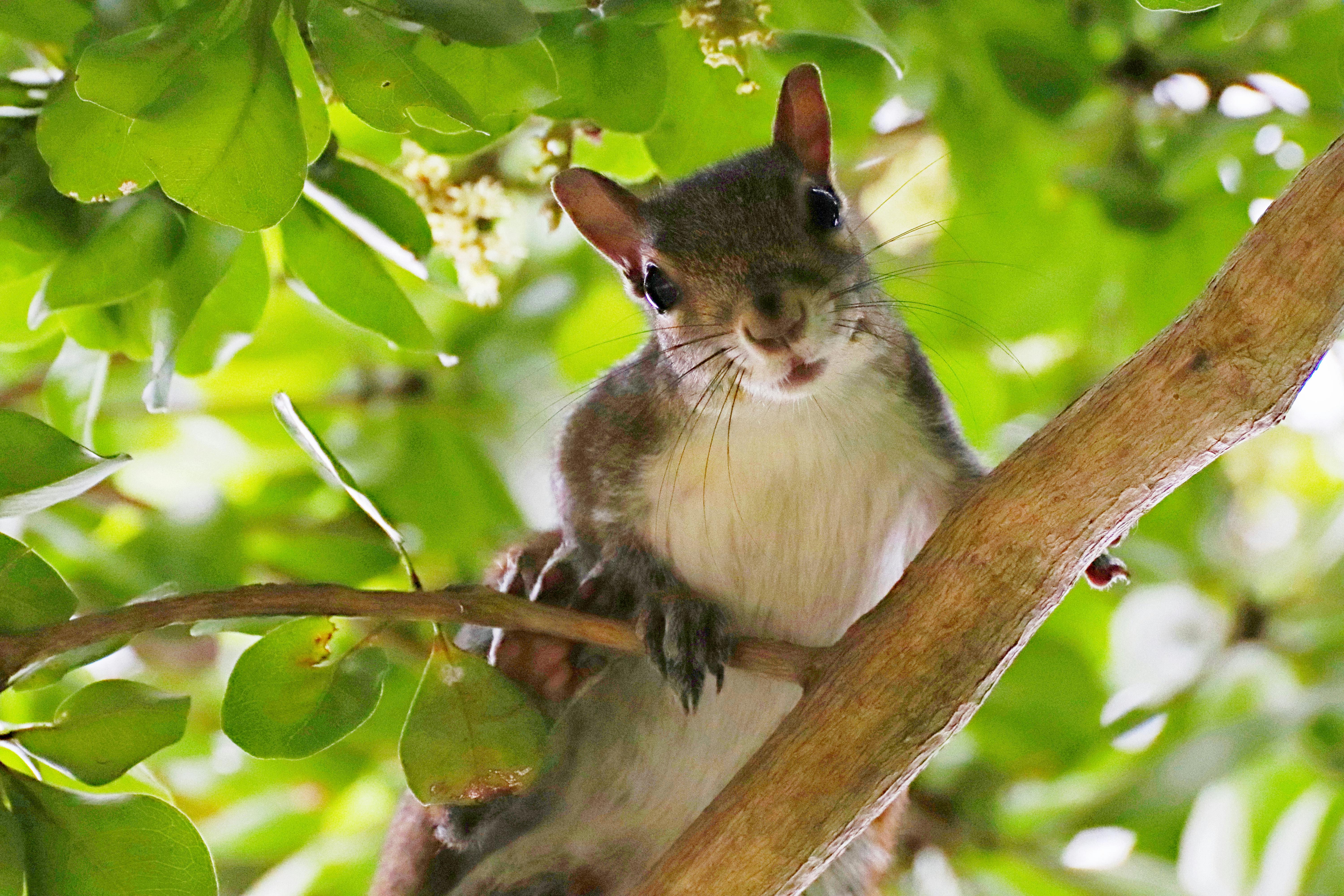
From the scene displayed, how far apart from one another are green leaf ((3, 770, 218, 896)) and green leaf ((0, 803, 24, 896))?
16 millimetres

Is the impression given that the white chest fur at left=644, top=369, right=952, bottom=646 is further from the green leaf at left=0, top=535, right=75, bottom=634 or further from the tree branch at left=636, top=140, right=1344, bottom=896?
the green leaf at left=0, top=535, right=75, bottom=634

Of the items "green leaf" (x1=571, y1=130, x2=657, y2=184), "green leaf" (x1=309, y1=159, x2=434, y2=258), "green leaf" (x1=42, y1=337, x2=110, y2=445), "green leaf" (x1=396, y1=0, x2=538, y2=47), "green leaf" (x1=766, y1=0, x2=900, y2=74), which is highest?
"green leaf" (x1=396, y1=0, x2=538, y2=47)

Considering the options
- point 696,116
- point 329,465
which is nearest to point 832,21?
point 696,116

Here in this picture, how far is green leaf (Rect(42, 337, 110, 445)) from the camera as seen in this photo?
1.14m

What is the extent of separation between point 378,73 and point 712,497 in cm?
69

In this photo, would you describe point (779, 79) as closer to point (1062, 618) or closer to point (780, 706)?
point (780, 706)

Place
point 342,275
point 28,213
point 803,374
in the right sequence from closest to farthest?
point 28,213 < point 342,275 < point 803,374

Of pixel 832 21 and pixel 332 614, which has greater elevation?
pixel 832 21

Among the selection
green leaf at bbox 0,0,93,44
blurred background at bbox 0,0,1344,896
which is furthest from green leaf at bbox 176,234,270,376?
green leaf at bbox 0,0,93,44

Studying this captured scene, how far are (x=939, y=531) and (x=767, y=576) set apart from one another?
0.43 meters

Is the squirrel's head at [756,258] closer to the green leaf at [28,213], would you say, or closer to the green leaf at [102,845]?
the green leaf at [28,213]

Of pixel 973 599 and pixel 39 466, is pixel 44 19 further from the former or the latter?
pixel 973 599

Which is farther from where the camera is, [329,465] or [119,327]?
[119,327]

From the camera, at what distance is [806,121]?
1377mm
